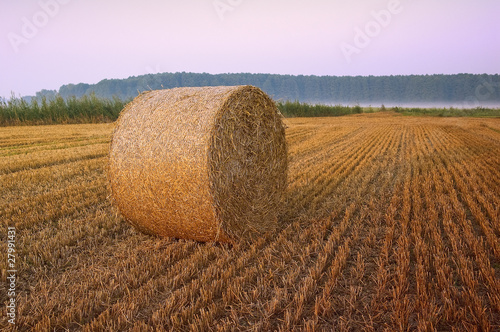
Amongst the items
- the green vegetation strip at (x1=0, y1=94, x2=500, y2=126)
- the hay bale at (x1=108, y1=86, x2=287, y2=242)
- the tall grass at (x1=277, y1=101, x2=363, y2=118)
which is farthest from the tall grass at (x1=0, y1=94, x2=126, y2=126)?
the hay bale at (x1=108, y1=86, x2=287, y2=242)

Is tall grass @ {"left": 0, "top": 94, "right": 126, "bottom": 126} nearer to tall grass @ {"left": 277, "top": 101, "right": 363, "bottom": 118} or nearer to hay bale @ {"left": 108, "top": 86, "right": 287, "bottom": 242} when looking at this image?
tall grass @ {"left": 277, "top": 101, "right": 363, "bottom": 118}

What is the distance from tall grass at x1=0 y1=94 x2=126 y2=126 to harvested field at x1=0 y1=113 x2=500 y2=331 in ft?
51.3

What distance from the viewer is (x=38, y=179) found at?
7117mm

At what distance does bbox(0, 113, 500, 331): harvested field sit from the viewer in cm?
280

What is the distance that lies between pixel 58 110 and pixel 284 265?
2195 centimetres

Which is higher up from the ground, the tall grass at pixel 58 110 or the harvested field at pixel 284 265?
the tall grass at pixel 58 110

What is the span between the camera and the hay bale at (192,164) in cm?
410

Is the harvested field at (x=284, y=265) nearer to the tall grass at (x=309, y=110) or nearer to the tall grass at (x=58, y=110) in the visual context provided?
the tall grass at (x=58, y=110)

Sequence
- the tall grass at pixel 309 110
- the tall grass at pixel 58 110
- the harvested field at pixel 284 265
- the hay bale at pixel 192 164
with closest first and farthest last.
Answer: the harvested field at pixel 284 265 → the hay bale at pixel 192 164 → the tall grass at pixel 58 110 → the tall grass at pixel 309 110

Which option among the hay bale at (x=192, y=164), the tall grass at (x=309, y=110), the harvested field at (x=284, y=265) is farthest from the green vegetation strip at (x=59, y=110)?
the hay bale at (x=192, y=164)

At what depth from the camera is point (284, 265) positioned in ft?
12.1

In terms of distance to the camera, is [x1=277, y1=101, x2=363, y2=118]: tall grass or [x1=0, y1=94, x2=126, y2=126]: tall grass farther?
[x1=277, y1=101, x2=363, y2=118]: tall grass

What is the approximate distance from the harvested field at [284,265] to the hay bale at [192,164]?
318 mm

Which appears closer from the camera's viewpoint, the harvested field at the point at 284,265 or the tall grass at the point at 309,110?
the harvested field at the point at 284,265
